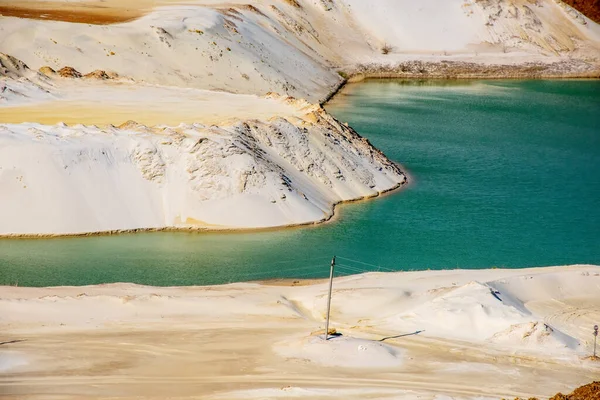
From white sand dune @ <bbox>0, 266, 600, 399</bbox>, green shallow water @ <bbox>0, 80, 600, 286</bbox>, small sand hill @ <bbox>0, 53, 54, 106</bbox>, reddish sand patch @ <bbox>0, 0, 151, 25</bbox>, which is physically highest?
reddish sand patch @ <bbox>0, 0, 151, 25</bbox>

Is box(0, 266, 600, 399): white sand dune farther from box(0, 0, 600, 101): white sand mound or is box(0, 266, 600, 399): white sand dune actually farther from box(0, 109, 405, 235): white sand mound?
box(0, 0, 600, 101): white sand mound

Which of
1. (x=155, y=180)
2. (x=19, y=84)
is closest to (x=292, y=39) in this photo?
(x=19, y=84)

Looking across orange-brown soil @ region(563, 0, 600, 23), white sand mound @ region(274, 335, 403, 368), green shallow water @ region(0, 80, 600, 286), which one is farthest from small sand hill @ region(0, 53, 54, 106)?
orange-brown soil @ region(563, 0, 600, 23)

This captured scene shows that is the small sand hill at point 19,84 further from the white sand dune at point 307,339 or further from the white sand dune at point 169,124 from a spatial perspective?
the white sand dune at point 307,339

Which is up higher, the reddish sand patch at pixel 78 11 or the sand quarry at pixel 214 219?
the reddish sand patch at pixel 78 11

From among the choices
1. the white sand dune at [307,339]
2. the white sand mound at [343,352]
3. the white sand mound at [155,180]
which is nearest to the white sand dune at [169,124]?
the white sand mound at [155,180]

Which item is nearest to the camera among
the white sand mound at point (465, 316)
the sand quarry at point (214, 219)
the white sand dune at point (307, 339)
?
the white sand dune at point (307, 339)
